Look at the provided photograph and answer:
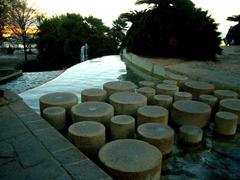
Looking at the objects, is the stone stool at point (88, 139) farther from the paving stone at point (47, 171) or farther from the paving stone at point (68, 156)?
the paving stone at point (47, 171)

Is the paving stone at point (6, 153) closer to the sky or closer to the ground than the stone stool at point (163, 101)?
closer to the ground

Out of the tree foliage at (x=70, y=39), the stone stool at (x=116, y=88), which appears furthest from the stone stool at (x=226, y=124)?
the tree foliage at (x=70, y=39)

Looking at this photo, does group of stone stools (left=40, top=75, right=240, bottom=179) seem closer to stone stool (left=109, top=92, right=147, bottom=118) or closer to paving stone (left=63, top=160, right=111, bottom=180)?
stone stool (left=109, top=92, right=147, bottom=118)

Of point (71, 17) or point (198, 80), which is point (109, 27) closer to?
point (71, 17)

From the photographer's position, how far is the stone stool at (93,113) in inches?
179

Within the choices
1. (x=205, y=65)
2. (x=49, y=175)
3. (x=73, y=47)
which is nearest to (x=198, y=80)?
(x=205, y=65)

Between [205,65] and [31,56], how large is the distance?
28817 millimetres

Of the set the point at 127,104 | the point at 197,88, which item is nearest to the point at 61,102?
the point at 127,104

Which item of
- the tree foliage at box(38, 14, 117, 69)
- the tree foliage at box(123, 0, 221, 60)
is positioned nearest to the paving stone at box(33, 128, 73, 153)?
the tree foliage at box(123, 0, 221, 60)

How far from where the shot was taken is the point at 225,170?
12.5ft

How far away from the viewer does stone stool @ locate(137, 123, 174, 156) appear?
12.6 ft

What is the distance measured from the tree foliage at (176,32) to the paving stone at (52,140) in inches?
352

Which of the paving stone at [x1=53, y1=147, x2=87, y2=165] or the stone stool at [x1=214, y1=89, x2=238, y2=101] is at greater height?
the stone stool at [x1=214, y1=89, x2=238, y2=101]

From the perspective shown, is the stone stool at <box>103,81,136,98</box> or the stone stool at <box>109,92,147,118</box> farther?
the stone stool at <box>103,81,136,98</box>
